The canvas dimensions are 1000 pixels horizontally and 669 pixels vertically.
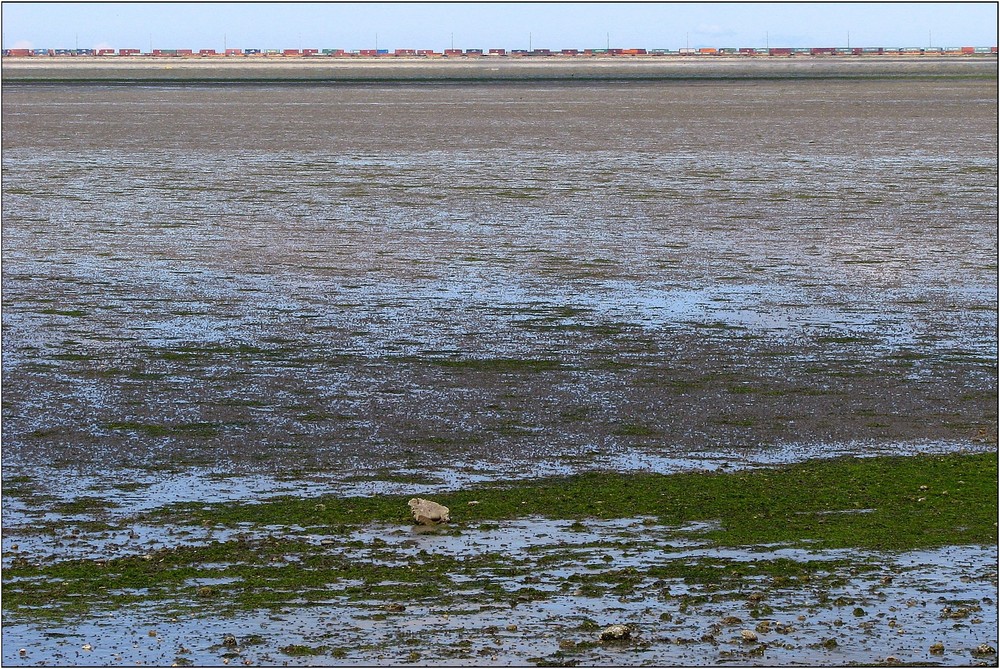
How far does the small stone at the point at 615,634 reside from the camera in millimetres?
7922

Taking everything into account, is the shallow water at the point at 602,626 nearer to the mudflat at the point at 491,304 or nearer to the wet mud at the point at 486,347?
the wet mud at the point at 486,347

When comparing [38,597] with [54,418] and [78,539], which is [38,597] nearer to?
[78,539]

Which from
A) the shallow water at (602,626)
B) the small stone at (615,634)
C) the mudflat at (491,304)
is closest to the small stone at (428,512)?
the shallow water at (602,626)

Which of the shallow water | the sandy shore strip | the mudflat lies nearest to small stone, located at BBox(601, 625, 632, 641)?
the shallow water

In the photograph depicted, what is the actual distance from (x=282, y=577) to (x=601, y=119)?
175 ft

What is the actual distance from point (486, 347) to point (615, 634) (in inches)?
337

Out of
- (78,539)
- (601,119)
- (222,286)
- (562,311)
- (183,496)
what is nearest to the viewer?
(78,539)

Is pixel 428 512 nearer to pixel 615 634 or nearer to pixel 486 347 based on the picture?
pixel 615 634

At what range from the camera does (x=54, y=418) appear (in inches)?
527

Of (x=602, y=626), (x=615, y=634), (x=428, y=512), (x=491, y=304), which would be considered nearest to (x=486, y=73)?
(x=491, y=304)

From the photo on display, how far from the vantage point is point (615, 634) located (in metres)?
7.93

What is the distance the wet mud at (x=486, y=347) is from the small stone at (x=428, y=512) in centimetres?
36

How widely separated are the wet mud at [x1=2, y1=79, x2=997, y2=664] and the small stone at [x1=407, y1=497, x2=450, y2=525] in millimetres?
363

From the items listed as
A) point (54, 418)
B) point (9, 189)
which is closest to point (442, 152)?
point (9, 189)
